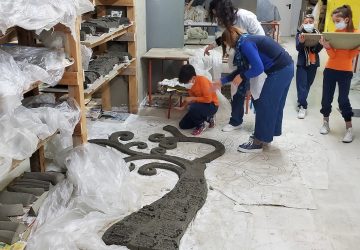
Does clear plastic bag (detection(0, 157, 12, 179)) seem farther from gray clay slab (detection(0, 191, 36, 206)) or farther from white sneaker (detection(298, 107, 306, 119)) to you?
white sneaker (detection(298, 107, 306, 119))

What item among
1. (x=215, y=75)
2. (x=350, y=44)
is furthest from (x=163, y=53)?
(x=350, y=44)

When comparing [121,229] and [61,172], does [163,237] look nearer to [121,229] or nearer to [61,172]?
[121,229]

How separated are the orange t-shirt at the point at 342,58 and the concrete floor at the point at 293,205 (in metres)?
0.70

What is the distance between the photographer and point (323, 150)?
11.9 ft

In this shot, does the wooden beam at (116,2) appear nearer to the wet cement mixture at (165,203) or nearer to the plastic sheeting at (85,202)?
the wet cement mixture at (165,203)

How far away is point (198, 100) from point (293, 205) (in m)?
1.57

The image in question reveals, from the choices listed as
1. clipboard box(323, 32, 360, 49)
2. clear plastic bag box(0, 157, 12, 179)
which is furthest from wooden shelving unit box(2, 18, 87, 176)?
clipboard box(323, 32, 360, 49)

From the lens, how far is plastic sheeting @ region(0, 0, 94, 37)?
177 centimetres

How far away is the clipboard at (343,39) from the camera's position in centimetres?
348

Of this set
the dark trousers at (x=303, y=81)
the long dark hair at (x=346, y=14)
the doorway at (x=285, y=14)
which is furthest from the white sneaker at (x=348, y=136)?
the doorway at (x=285, y=14)

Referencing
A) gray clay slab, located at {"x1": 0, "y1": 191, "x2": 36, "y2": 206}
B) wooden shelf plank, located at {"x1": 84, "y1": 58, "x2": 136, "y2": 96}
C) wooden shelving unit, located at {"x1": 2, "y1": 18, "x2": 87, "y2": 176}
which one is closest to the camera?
gray clay slab, located at {"x1": 0, "y1": 191, "x2": 36, "y2": 206}

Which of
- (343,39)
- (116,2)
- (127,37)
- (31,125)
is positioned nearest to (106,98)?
(127,37)

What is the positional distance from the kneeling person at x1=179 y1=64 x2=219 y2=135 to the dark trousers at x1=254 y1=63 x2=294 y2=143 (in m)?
0.62

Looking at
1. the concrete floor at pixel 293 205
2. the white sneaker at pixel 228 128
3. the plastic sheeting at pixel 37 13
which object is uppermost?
the plastic sheeting at pixel 37 13
